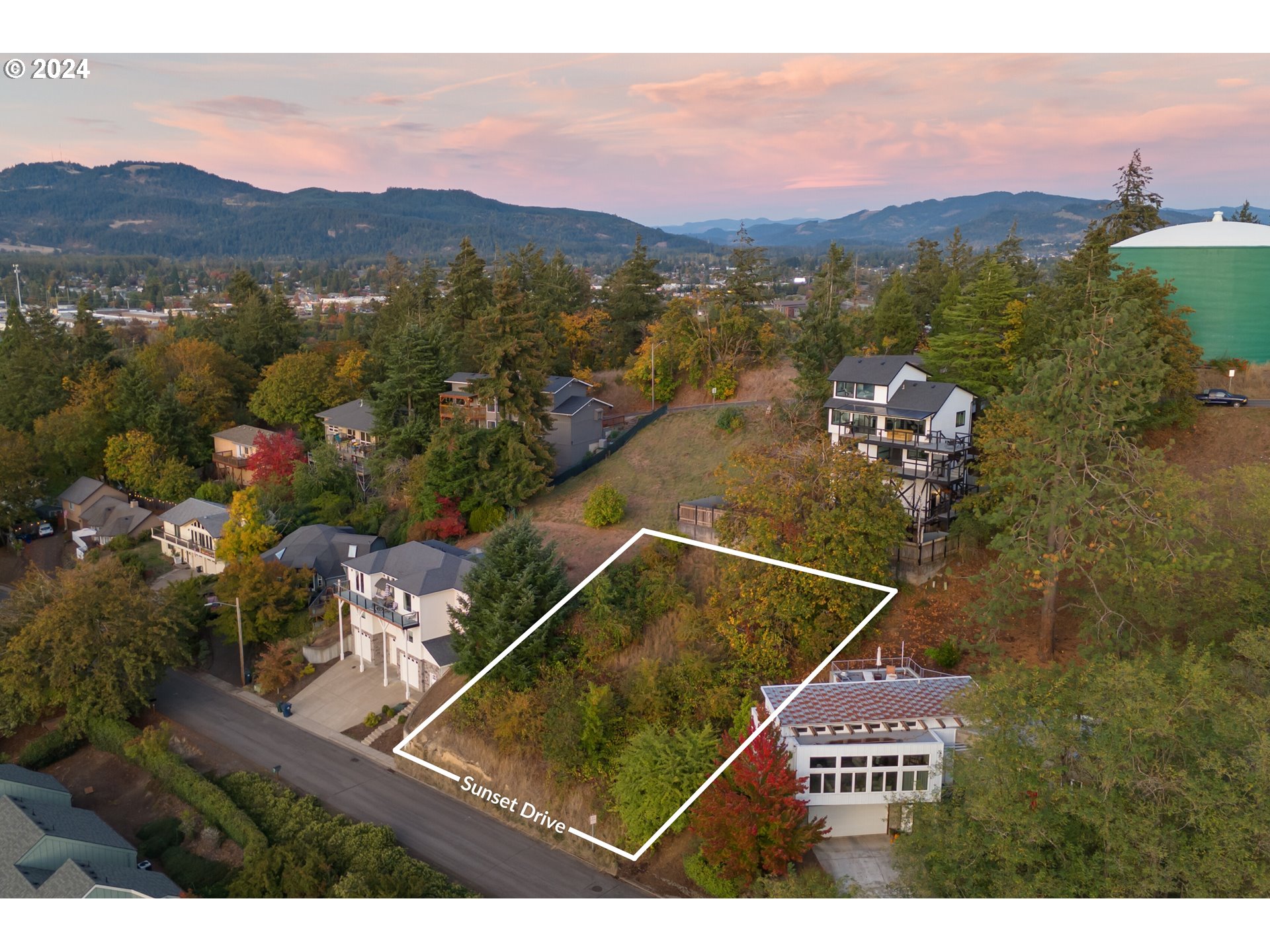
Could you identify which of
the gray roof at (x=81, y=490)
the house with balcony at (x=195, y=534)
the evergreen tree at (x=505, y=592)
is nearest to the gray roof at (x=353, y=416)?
the house with balcony at (x=195, y=534)

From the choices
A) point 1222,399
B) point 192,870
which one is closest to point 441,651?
point 192,870

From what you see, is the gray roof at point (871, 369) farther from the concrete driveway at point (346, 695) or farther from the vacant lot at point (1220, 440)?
the concrete driveway at point (346, 695)

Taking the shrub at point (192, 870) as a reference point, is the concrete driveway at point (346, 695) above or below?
above

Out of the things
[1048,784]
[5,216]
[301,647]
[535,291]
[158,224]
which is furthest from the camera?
[158,224]

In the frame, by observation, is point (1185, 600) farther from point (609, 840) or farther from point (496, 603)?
point (496, 603)

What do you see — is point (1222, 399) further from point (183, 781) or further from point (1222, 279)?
point (183, 781)

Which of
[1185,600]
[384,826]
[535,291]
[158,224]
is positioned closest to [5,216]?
[158,224]
